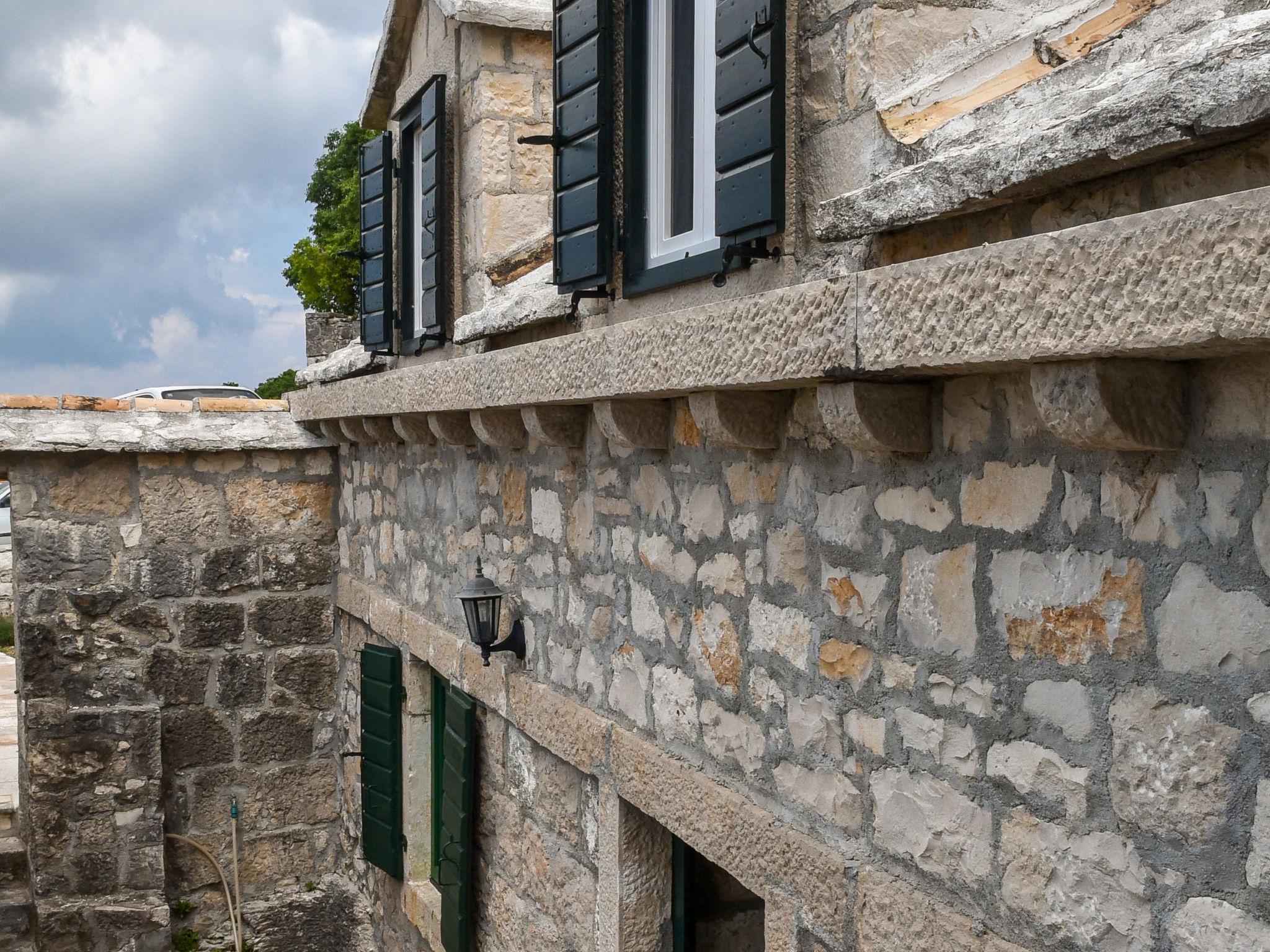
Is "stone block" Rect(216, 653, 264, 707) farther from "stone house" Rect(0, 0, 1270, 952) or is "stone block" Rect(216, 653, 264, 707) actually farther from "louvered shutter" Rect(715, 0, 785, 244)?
"louvered shutter" Rect(715, 0, 785, 244)

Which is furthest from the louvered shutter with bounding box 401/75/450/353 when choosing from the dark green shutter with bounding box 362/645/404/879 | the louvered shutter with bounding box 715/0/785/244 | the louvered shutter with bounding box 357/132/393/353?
the louvered shutter with bounding box 715/0/785/244

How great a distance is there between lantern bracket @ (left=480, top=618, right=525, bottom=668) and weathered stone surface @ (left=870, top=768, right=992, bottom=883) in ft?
7.09

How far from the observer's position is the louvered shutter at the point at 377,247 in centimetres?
590

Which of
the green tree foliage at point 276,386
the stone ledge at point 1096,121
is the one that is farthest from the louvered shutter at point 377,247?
the green tree foliage at point 276,386

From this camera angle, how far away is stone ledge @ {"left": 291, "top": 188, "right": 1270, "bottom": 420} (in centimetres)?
156

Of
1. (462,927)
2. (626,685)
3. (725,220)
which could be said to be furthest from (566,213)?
(462,927)

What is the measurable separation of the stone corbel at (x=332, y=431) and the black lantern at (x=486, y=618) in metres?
2.39

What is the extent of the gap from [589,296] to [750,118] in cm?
99

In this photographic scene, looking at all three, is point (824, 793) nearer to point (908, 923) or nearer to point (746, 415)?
point (908, 923)

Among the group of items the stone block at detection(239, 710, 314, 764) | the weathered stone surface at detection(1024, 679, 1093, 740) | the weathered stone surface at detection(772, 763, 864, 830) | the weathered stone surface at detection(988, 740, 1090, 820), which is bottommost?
the stone block at detection(239, 710, 314, 764)

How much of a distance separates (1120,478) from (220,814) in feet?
21.4

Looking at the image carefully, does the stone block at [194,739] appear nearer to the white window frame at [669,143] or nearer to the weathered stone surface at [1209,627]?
the white window frame at [669,143]

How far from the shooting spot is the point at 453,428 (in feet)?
16.0

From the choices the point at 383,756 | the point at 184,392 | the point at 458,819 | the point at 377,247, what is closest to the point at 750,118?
the point at 458,819
